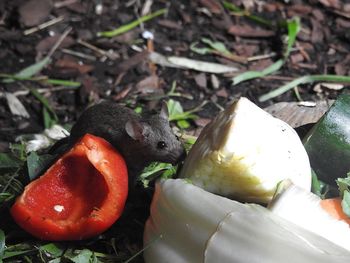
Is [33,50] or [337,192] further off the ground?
[337,192]

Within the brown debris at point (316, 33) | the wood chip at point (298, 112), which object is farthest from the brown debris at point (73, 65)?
the wood chip at point (298, 112)

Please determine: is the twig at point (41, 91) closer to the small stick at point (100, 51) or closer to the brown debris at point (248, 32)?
the small stick at point (100, 51)

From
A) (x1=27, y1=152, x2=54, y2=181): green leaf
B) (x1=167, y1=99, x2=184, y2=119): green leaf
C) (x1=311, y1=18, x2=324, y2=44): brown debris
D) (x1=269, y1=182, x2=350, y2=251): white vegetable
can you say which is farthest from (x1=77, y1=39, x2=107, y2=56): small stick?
(x1=269, y1=182, x2=350, y2=251): white vegetable

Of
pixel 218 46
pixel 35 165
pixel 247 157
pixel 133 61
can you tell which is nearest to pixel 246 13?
pixel 218 46

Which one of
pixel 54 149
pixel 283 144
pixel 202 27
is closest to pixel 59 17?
pixel 202 27

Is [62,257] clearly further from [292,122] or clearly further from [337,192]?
[292,122]

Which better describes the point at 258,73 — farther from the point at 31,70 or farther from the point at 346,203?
the point at 346,203
